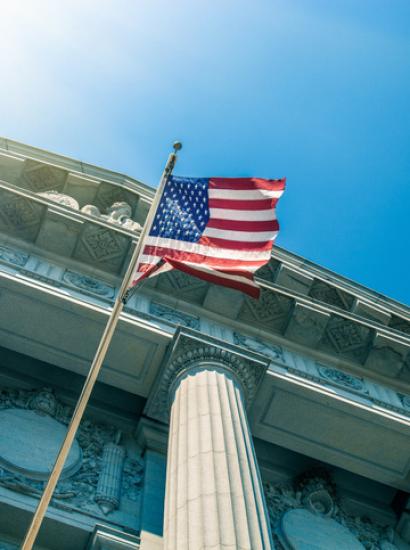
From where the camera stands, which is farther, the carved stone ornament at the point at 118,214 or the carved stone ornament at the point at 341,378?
the carved stone ornament at the point at 118,214

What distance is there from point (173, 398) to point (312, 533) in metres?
3.95

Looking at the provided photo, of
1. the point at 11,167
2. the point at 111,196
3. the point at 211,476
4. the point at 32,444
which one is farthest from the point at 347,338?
the point at 11,167

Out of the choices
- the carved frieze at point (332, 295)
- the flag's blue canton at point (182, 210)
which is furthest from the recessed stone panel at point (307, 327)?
the flag's blue canton at point (182, 210)

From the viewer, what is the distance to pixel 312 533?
1388 centimetres

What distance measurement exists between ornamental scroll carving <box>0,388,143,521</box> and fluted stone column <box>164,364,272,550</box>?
165 cm

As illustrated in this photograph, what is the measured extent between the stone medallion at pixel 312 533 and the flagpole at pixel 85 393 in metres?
5.39

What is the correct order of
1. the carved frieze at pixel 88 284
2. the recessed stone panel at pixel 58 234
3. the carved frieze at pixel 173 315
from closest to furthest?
the carved frieze at pixel 88 284 → the carved frieze at pixel 173 315 → the recessed stone panel at pixel 58 234

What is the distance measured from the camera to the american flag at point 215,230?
456 inches

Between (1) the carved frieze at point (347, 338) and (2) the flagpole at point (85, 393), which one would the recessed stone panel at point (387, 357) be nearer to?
(1) the carved frieze at point (347, 338)

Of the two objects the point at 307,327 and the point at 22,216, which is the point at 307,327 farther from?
the point at 22,216

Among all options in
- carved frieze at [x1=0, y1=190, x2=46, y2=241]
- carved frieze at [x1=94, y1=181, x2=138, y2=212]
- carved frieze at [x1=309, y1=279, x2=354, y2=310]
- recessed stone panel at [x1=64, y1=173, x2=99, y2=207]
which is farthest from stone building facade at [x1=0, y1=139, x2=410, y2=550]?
carved frieze at [x1=309, y1=279, x2=354, y2=310]

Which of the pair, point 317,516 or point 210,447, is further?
point 317,516

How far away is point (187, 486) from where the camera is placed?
9.94 m

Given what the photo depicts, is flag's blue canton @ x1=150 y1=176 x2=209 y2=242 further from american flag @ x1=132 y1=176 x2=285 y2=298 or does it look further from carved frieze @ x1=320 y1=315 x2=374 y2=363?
carved frieze @ x1=320 y1=315 x2=374 y2=363
